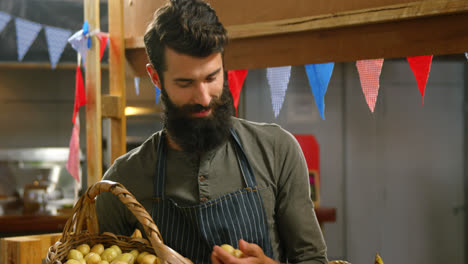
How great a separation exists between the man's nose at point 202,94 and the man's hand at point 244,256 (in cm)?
37

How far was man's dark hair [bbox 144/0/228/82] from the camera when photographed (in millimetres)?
1190

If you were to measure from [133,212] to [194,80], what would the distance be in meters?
0.37

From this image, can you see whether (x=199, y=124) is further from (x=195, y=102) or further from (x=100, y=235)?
(x=100, y=235)

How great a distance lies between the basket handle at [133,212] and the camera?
0.98 meters

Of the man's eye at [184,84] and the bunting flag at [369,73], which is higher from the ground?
the bunting flag at [369,73]

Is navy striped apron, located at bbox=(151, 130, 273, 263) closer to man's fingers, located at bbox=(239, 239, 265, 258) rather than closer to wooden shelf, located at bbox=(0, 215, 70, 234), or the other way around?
man's fingers, located at bbox=(239, 239, 265, 258)

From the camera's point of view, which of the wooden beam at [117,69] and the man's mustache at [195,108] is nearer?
the man's mustache at [195,108]

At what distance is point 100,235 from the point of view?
1.24m

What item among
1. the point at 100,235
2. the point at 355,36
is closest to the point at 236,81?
the point at 355,36

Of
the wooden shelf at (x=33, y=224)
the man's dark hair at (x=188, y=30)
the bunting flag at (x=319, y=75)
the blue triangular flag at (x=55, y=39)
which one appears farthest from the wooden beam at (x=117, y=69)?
the wooden shelf at (x=33, y=224)

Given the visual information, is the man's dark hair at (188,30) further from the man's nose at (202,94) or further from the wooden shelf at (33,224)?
the wooden shelf at (33,224)

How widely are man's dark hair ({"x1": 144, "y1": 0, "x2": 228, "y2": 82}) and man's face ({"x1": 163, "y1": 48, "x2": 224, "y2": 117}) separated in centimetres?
2

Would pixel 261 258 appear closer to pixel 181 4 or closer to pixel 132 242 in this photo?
pixel 132 242

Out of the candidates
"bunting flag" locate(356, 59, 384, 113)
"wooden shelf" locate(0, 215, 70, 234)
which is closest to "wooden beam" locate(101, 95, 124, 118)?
"bunting flag" locate(356, 59, 384, 113)
